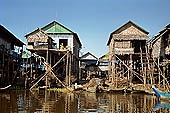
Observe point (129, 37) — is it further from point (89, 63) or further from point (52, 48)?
point (89, 63)

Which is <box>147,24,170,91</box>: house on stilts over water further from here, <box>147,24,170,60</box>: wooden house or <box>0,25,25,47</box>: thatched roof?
<box>0,25,25,47</box>: thatched roof

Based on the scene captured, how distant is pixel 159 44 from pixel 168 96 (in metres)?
10.6

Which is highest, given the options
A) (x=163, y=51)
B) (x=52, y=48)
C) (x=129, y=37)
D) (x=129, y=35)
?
(x=129, y=35)

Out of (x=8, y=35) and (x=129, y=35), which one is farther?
(x=8, y=35)

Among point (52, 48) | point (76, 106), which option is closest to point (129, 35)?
point (52, 48)

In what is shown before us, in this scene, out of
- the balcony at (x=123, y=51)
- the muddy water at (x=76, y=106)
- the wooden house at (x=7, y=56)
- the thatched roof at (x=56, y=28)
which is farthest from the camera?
the thatched roof at (x=56, y=28)

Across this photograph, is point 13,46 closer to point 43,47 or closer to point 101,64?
point 43,47

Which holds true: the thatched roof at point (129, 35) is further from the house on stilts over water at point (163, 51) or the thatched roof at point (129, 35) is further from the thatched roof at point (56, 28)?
the thatched roof at point (56, 28)

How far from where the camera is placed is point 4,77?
25.7 m

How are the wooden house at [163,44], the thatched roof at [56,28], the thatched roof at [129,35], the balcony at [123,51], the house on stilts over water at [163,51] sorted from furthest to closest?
1. the thatched roof at [56,28]
2. the thatched roof at [129,35]
3. the balcony at [123,51]
4. the wooden house at [163,44]
5. the house on stilts over water at [163,51]

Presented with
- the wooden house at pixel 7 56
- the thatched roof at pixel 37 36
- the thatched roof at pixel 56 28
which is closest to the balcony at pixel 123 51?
the thatched roof at pixel 56 28

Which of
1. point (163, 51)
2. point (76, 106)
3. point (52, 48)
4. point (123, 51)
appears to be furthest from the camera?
point (52, 48)

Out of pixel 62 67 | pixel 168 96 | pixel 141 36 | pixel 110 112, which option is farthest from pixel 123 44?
pixel 110 112

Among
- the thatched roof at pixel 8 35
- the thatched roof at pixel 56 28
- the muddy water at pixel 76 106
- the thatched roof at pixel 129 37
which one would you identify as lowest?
the muddy water at pixel 76 106
